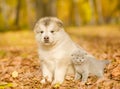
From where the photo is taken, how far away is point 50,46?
7.12 m

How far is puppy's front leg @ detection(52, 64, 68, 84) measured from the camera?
23.5 feet

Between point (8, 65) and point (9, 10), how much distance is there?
39.5 metres

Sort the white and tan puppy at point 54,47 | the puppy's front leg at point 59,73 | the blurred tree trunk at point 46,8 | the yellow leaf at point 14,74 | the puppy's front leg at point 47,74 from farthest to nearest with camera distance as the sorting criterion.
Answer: the blurred tree trunk at point 46,8 → the yellow leaf at point 14,74 → the puppy's front leg at point 47,74 → the puppy's front leg at point 59,73 → the white and tan puppy at point 54,47

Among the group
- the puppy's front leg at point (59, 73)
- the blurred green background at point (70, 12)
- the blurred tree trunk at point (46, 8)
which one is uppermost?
the blurred green background at point (70, 12)

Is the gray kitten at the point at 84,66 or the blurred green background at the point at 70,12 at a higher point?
the blurred green background at the point at 70,12

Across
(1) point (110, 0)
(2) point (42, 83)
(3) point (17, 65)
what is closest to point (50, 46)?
(2) point (42, 83)

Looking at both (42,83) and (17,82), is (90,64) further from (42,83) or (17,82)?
(17,82)

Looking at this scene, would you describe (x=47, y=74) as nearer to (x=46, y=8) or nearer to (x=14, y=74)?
(x=14, y=74)

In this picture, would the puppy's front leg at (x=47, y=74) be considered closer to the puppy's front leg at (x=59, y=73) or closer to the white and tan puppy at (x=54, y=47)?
the white and tan puppy at (x=54, y=47)

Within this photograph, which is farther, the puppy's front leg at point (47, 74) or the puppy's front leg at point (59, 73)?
the puppy's front leg at point (47, 74)

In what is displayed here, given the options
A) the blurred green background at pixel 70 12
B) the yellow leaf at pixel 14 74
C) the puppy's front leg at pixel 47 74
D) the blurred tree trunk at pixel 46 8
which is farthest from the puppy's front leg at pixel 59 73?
the blurred green background at pixel 70 12

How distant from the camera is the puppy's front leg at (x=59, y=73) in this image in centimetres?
715

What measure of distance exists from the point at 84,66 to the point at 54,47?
0.64 m

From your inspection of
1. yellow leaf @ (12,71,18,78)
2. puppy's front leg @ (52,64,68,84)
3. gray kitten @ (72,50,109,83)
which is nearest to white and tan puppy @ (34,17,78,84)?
puppy's front leg @ (52,64,68,84)
